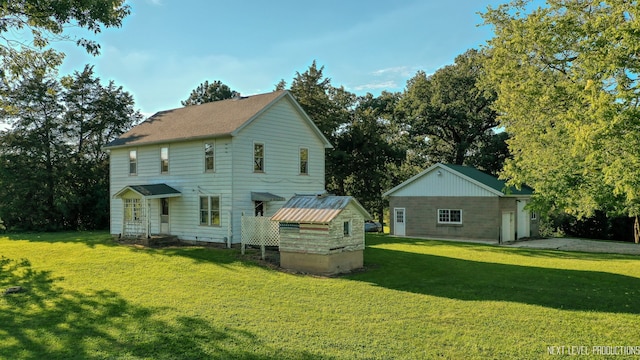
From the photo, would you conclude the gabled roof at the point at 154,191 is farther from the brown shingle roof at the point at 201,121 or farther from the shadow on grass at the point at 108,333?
the shadow on grass at the point at 108,333

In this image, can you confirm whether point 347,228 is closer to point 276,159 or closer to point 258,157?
point 258,157

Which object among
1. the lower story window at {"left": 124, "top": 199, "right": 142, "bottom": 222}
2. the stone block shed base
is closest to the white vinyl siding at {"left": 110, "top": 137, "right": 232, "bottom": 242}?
the lower story window at {"left": 124, "top": 199, "right": 142, "bottom": 222}

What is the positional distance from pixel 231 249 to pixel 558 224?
1075 inches

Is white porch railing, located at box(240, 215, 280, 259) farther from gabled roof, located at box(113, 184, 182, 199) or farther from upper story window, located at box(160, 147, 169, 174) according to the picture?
upper story window, located at box(160, 147, 169, 174)

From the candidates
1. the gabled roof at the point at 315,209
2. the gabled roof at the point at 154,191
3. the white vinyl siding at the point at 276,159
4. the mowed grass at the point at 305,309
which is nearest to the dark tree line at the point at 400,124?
the white vinyl siding at the point at 276,159

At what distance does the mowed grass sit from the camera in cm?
694

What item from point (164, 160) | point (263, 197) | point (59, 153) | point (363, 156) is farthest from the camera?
point (363, 156)

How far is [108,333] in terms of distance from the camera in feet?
25.1

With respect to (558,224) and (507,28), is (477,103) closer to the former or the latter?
(558,224)

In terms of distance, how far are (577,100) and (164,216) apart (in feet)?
58.1

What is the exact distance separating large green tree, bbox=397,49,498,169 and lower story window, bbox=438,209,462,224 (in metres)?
15.8

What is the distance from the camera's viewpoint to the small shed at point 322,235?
1316 centimetres

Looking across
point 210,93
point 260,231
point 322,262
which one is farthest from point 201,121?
point 210,93

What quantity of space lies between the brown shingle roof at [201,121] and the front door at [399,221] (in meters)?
12.8
